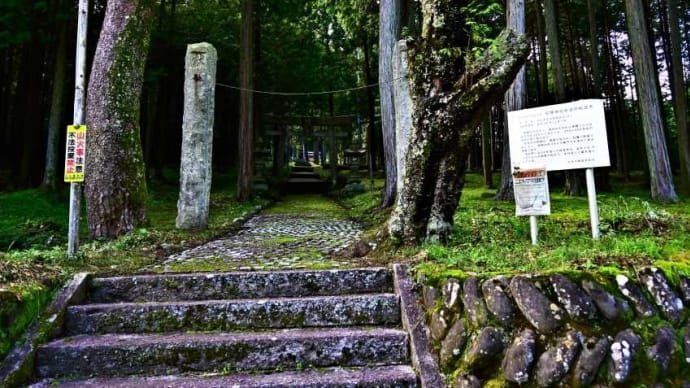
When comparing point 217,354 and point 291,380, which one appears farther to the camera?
point 217,354

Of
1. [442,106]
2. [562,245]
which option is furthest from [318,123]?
[562,245]

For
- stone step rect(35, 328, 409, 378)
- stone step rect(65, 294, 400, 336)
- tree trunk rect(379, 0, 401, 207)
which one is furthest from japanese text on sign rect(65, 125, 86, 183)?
tree trunk rect(379, 0, 401, 207)

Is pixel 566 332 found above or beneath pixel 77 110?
beneath

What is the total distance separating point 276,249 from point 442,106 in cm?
266

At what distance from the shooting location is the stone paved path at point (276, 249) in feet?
14.3

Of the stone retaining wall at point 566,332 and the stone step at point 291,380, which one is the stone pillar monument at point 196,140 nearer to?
the stone step at point 291,380

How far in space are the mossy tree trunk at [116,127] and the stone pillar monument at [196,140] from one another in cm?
80

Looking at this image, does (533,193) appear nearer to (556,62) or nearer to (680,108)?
(556,62)

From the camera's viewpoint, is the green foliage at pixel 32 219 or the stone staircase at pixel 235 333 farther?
the green foliage at pixel 32 219

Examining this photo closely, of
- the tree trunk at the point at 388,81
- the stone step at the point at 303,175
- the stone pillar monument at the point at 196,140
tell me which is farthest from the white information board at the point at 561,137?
the stone step at the point at 303,175

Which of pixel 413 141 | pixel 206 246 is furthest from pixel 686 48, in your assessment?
pixel 206 246

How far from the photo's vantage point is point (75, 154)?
14.9 ft

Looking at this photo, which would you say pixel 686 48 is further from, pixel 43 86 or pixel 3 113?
pixel 3 113

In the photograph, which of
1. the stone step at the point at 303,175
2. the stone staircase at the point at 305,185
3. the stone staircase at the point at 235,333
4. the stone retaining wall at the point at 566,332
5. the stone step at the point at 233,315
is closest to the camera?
the stone retaining wall at the point at 566,332
